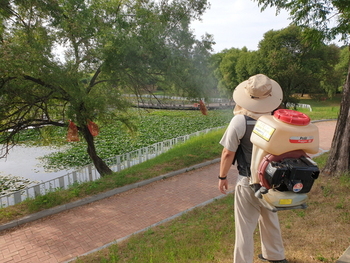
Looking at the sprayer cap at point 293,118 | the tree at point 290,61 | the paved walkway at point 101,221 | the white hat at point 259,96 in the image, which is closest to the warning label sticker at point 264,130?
the sprayer cap at point 293,118

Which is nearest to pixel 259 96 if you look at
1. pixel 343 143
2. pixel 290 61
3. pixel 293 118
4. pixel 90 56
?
A: pixel 293 118

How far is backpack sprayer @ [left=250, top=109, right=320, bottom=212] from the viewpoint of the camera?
1.99 meters

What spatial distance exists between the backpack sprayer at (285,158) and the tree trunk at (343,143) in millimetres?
3528

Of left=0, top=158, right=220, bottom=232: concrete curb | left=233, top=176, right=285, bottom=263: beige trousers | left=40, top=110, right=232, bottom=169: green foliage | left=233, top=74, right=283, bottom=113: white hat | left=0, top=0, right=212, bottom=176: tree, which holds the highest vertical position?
left=0, top=0, right=212, bottom=176: tree

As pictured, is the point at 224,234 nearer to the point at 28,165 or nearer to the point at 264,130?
the point at 264,130

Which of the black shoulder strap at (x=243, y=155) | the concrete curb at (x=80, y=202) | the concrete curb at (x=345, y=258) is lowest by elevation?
Result: the concrete curb at (x=80, y=202)

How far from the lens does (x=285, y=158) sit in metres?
2.06

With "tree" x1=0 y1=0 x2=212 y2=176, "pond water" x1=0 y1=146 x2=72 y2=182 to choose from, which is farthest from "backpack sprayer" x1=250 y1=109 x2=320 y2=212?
"pond water" x1=0 y1=146 x2=72 y2=182

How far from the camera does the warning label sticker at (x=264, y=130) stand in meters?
2.02

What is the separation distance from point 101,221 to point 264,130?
4360 mm

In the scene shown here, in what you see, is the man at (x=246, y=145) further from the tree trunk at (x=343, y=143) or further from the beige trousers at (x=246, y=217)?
the tree trunk at (x=343, y=143)

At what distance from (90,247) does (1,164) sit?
12.5 m

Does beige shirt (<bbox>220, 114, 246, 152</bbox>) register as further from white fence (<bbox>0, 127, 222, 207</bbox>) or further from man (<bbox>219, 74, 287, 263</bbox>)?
white fence (<bbox>0, 127, 222, 207</bbox>)

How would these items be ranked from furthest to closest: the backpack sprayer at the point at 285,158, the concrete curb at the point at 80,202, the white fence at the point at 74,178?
the white fence at the point at 74,178
the concrete curb at the point at 80,202
the backpack sprayer at the point at 285,158
